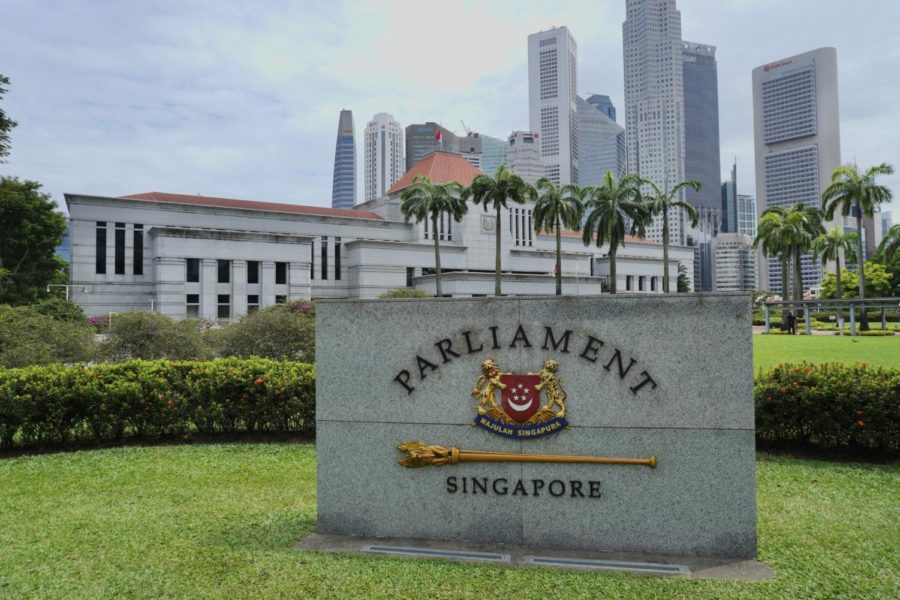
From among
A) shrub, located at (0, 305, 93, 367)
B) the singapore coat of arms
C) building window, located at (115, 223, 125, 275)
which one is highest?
building window, located at (115, 223, 125, 275)

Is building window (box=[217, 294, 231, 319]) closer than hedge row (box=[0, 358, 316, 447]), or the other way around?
hedge row (box=[0, 358, 316, 447])

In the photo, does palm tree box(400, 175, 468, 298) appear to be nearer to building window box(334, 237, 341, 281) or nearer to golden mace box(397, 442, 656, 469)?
building window box(334, 237, 341, 281)

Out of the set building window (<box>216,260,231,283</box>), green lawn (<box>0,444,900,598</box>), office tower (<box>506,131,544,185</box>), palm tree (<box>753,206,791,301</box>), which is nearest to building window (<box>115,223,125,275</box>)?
building window (<box>216,260,231,283</box>)

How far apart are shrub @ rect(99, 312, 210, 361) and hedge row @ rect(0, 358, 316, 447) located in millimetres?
4529

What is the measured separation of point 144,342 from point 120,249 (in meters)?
36.5

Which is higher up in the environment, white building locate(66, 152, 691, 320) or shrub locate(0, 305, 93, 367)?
white building locate(66, 152, 691, 320)

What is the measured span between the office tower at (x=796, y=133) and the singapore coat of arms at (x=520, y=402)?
185 m

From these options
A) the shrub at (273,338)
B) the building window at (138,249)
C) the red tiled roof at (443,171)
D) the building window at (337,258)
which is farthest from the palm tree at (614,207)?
the building window at (138,249)

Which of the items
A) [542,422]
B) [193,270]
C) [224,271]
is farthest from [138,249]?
[542,422]

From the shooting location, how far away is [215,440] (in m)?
9.97

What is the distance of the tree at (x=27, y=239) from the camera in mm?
36906

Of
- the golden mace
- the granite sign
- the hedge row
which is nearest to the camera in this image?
the granite sign

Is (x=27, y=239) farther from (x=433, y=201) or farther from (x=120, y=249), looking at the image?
(x=433, y=201)

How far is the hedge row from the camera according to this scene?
927cm
